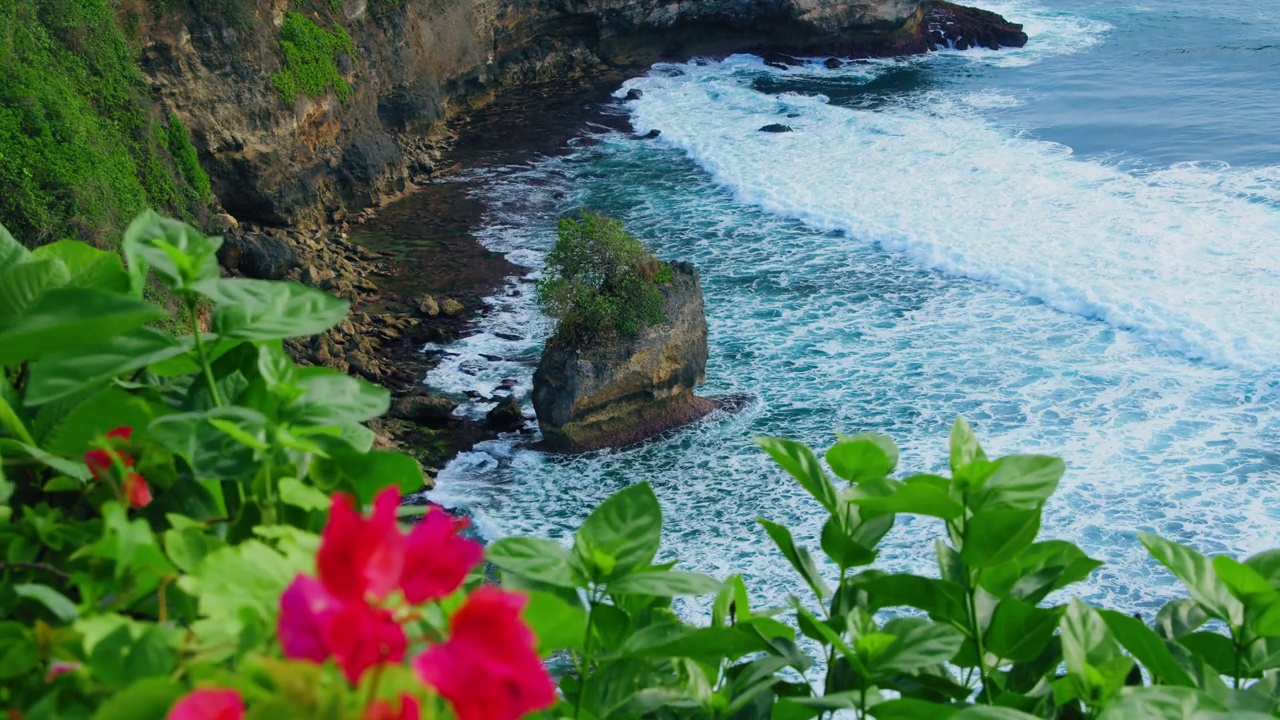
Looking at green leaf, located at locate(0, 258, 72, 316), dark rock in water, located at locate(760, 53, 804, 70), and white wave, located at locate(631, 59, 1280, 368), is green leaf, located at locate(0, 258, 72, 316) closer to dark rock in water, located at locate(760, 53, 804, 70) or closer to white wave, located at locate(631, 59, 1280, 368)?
white wave, located at locate(631, 59, 1280, 368)

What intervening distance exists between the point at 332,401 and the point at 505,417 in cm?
1059

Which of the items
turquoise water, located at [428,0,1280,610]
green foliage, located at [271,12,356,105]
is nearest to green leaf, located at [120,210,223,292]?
turquoise water, located at [428,0,1280,610]

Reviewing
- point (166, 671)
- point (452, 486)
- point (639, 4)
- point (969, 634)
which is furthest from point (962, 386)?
point (639, 4)

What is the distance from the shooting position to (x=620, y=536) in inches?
→ 49.0

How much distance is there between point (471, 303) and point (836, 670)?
532 inches

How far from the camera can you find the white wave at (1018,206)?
14023mm

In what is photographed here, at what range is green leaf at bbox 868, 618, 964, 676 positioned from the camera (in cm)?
121

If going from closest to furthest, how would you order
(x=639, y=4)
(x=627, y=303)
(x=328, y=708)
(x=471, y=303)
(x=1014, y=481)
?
(x=328, y=708) < (x=1014, y=481) < (x=627, y=303) < (x=471, y=303) < (x=639, y=4)

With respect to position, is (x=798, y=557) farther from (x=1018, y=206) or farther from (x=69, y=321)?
(x=1018, y=206)

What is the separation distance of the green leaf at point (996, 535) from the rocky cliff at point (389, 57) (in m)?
15.9

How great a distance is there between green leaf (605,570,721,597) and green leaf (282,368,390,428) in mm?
306

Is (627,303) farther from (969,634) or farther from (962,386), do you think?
(969,634)

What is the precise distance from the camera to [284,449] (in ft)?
3.50

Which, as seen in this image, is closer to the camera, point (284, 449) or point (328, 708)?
point (328, 708)
